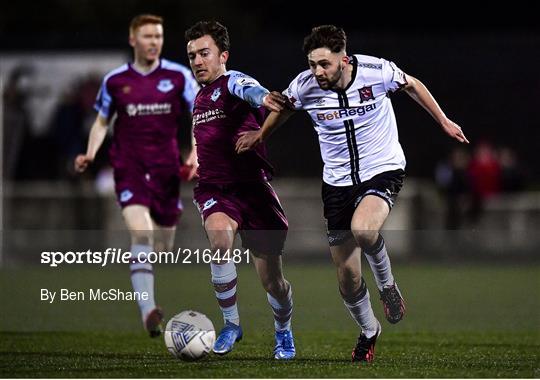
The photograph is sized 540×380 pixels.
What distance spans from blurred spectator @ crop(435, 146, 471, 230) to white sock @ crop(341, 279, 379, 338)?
10505 millimetres

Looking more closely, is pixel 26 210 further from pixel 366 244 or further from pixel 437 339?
pixel 366 244

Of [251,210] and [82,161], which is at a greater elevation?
[251,210]

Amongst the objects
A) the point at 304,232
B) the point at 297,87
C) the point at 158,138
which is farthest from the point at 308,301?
the point at 304,232

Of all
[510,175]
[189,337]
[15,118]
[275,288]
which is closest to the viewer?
[189,337]

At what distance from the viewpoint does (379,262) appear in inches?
316

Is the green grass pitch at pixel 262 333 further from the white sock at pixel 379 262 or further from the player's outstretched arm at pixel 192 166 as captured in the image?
the player's outstretched arm at pixel 192 166

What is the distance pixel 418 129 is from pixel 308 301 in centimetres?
877

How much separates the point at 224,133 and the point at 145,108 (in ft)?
6.07

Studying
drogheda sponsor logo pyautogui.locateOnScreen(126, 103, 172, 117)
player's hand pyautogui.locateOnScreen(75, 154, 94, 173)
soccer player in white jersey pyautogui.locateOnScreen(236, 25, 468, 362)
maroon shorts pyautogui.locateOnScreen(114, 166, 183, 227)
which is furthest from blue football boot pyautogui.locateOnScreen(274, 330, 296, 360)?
drogheda sponsor logo pyautogui.locateOnScreen(126, 103, 172, 117)

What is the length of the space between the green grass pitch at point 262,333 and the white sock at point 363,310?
0.66ft

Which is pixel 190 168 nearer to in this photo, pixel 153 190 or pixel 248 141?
pixel 153 190

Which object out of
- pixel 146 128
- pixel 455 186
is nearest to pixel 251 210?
pixel 146 128

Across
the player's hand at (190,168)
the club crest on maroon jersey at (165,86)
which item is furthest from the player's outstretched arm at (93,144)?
the player's hand at (190,168)

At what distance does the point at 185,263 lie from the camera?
8891mm
